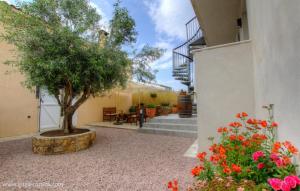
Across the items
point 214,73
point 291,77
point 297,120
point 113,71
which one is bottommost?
point 297,120

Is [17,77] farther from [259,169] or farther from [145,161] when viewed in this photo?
[259,169]

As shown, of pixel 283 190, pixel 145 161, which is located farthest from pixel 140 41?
pixel 283 190

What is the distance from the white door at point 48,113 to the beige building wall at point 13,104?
0.32m

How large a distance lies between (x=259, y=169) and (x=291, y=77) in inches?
27.8

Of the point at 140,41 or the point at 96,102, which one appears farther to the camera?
the point at 96,102

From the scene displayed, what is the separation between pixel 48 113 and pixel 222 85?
747 centimetres

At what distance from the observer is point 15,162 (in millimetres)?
3758

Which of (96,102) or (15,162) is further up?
(96,102)

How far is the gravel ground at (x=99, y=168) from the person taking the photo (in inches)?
107

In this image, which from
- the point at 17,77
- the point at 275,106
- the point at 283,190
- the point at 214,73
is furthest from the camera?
the point at 17,77

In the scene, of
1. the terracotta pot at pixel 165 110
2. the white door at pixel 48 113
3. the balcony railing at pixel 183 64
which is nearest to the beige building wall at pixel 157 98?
the terracotta pot at pixel 165 110

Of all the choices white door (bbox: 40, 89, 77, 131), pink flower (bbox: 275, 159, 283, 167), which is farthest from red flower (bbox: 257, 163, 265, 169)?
white door (bbox: 40, 89, 77, 131)

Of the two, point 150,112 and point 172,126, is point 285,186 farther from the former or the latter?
point 150,112

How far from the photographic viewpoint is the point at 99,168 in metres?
3.43
